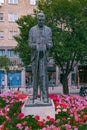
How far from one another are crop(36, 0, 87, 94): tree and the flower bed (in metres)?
15.8

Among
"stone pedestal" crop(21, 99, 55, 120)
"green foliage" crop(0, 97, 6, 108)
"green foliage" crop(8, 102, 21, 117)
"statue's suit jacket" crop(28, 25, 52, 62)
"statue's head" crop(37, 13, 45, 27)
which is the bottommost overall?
"green foliage" crop(0, 97, 6, 108)

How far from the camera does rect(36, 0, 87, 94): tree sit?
30969mm

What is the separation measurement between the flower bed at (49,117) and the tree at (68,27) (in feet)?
51.7

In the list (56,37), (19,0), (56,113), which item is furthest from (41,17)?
(19,0)

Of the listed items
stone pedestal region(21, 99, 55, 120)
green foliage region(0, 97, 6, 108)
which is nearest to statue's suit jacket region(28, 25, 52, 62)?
stone pedestal region(21, 99, 55, 120)

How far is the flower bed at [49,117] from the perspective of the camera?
10.3 metres

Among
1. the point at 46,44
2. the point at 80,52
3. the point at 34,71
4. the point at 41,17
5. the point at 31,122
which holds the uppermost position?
the point at 41,17

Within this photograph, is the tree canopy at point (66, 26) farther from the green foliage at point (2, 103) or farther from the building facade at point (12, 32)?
the building facade at point (12, 32)

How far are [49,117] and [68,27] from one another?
20991mm

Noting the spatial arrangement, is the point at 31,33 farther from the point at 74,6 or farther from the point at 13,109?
the point at 74,6

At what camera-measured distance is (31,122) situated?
10531 millimetres

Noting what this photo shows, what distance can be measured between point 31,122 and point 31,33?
3388 millimetres

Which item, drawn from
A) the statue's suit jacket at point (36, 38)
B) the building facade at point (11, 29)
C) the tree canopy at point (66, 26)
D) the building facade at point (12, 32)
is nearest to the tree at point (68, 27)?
the tree canopy at point (66, 26)

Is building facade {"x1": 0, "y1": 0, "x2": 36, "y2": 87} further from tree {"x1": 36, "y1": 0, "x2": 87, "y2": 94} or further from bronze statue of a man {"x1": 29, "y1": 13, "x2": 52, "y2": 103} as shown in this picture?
bronze statue of a man {"x1": 29, "y1": 13, "x2": 52, "y2": 103}
